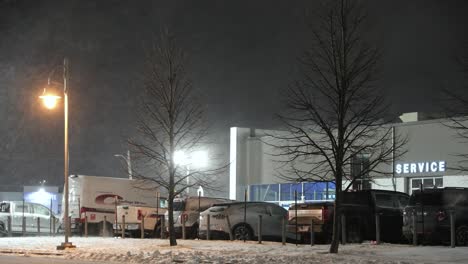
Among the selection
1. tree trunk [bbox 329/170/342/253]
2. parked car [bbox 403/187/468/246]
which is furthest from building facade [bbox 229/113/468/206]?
tree trunk [bbox 329/170/342/253]

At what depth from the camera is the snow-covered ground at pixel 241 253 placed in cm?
1694

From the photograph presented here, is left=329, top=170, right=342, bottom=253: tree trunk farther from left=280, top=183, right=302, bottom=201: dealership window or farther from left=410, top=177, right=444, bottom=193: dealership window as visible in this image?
left=280, top=183, right=302, bottom=201: dealership window

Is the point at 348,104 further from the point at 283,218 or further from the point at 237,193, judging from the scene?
the point at 237,193

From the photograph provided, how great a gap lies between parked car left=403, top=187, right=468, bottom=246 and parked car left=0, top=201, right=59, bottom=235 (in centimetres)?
1826

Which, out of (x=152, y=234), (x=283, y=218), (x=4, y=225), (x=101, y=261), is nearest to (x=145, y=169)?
(x=152, y=234)

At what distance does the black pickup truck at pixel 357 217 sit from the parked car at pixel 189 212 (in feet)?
17.9

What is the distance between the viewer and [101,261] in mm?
18219

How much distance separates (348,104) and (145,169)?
15.4m

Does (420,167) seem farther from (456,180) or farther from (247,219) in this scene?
(247,219)

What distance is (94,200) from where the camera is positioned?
33.4 meters

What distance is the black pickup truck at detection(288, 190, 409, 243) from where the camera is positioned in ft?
72.7

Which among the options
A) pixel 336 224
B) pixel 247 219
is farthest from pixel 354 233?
pixel 336 224

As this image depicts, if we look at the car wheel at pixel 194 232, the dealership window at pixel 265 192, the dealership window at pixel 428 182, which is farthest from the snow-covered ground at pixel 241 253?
the dealership window at pixel 265 192

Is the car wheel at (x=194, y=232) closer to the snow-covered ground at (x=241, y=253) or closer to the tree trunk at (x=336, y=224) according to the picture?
the snow-covered ground at (x=241, y=253)
